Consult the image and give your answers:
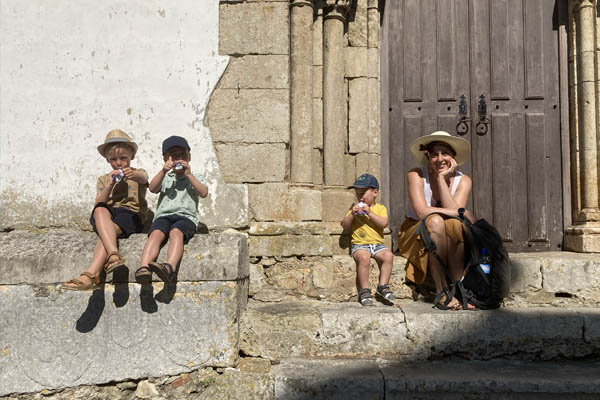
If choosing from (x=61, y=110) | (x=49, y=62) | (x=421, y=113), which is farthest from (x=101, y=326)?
(x=421, y=113)

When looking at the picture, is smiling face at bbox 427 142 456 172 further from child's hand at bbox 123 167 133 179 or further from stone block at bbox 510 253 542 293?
child's hand at bbox 123 167 133 179

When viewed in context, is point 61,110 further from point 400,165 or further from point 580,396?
point 580,396

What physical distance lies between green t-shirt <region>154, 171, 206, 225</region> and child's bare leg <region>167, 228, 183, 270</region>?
0.86ft

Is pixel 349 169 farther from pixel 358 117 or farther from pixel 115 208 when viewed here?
pixel 115 208

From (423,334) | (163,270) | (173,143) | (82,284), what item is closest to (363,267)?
(423,334)

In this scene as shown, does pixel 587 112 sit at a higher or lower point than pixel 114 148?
higher

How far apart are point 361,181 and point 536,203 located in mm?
1918

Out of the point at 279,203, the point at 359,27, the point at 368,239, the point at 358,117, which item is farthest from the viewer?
the point at 359,27

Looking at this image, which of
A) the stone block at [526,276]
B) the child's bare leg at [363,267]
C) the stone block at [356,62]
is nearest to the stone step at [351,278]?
the stone block at [526,276]

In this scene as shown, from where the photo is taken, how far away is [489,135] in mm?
4609

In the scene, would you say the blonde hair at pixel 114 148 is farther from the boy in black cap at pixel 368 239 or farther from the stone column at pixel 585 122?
the stone column at pixel 585 122

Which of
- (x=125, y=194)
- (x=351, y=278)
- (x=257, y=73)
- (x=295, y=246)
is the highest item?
(x=257, y=73)

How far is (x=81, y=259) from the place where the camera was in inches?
117

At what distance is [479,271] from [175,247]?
6.44 feet
